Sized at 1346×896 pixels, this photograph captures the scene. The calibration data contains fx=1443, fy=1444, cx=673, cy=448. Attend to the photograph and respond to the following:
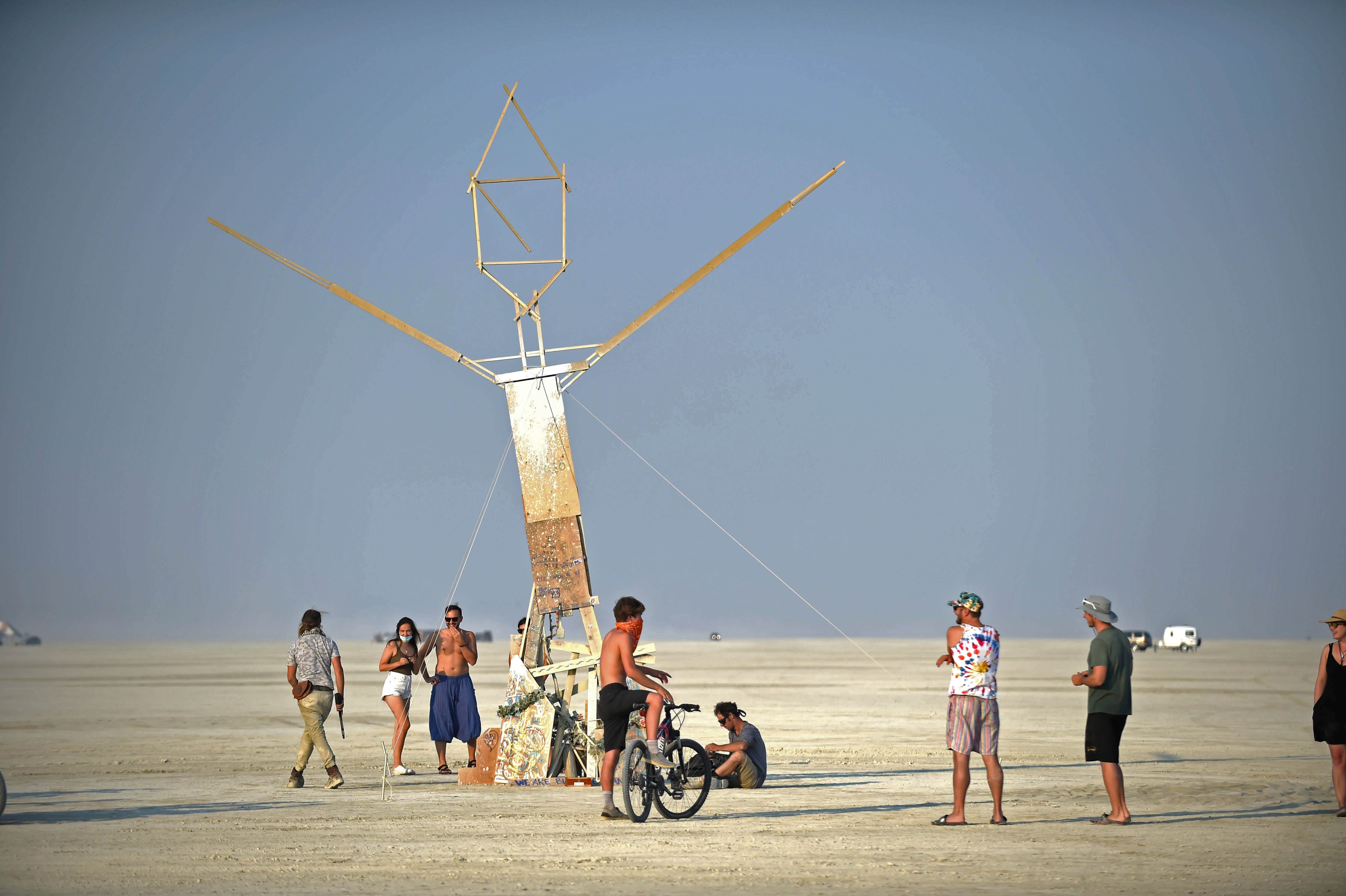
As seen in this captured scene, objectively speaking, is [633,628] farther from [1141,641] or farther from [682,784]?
[1141,641]

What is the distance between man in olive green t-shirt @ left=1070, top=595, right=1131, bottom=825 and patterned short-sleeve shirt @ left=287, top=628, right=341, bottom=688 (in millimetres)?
6891

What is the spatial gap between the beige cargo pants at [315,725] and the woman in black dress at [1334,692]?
336 inches

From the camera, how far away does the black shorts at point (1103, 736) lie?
34.7ft

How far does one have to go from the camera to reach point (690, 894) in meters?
8.07

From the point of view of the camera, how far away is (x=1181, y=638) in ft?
239

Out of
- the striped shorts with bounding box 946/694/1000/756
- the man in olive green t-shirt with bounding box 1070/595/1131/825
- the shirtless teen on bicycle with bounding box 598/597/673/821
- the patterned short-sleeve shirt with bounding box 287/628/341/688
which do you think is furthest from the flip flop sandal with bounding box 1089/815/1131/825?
the patterned short-sleeve shirt with bounding box 287/628/341/688

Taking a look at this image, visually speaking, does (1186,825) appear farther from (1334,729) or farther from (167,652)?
(167,652)

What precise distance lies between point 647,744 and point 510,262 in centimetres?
563

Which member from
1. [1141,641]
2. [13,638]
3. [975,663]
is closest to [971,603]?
[975,663]

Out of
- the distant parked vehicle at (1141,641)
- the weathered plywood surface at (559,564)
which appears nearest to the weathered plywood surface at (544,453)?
the weathered plywood surface at (559,564)

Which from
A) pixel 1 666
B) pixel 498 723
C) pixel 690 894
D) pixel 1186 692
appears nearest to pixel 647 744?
pixel 690 894

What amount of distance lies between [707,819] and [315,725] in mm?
4179

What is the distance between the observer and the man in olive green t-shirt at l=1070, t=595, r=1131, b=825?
1058cm

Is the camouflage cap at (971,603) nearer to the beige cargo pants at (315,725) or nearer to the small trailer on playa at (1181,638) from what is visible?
the beige cargo pants at (315,725)
